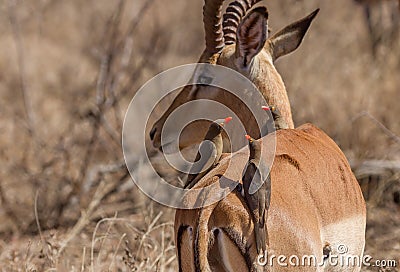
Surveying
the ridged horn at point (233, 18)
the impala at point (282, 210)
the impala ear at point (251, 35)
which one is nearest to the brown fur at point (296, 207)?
the impala at point (282, 210)

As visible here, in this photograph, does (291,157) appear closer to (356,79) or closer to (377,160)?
(377,160)

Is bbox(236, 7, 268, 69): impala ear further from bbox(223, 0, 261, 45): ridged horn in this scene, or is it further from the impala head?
bbox(223, 0, 261, 45): ridged horn

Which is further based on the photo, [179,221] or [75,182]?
[75,182]

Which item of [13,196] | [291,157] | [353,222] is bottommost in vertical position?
[13,196]

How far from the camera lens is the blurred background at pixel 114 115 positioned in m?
4.36

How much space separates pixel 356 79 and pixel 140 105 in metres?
2.39

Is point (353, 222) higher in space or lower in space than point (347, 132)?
higher

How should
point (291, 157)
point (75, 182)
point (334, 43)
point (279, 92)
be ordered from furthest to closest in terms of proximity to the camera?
1. point (334, 43)
2. point (75, 182)
3. point (279, 92)
4. point (291, 157)

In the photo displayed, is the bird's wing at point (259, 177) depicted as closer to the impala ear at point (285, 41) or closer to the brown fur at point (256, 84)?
the brown fur at point (256, 84)

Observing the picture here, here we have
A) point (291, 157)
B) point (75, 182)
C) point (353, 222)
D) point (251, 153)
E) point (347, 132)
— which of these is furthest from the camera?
point (347, 132)

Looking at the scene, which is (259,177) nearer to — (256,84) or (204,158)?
(204,158)

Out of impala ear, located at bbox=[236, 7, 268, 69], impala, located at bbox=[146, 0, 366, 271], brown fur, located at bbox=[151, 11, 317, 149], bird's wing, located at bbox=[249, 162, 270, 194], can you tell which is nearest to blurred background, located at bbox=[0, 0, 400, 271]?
brown fur, located at bbox=[151, 11, 317, 149]

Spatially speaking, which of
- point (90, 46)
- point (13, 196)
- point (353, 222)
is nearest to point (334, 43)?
point (90, 46)

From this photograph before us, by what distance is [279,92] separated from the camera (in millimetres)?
3572
